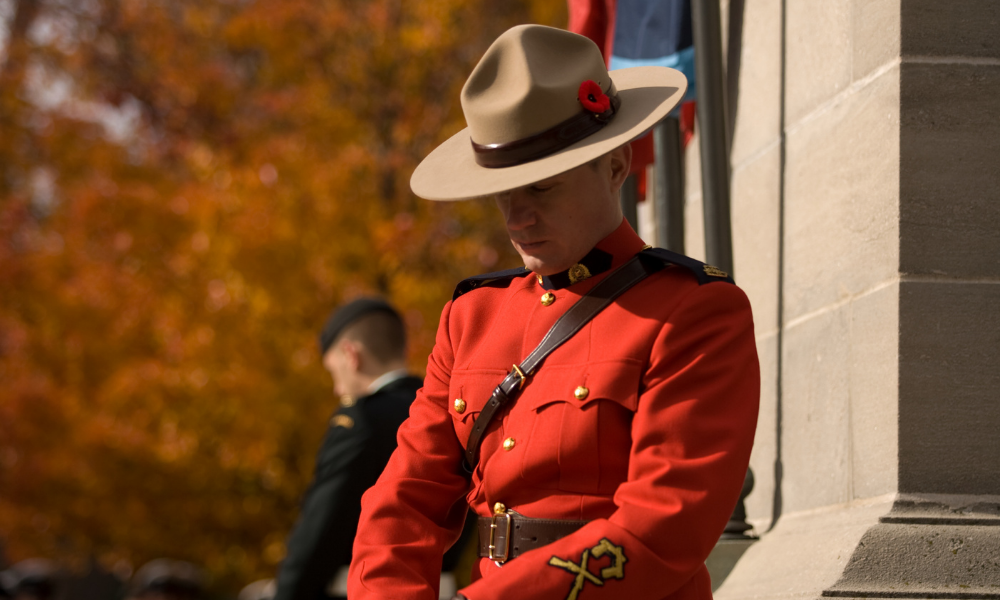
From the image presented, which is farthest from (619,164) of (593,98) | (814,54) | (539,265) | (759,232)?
(759,232)

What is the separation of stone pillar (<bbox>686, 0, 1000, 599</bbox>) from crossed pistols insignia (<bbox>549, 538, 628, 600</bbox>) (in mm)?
962

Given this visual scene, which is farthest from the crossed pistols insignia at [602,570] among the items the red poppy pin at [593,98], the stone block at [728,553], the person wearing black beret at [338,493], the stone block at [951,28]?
the person wearing black beret at [338,493]

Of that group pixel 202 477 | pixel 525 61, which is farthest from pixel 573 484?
pixel 202 477

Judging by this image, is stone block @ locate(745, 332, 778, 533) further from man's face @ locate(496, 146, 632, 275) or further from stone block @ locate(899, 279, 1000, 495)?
man's face @ locate(496, 146, 632, 275)

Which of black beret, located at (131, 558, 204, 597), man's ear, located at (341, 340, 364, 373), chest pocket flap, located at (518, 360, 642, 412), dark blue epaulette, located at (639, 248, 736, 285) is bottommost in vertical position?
black beret, located at (131, 558, 204, 597)

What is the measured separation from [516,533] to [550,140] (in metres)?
0.80

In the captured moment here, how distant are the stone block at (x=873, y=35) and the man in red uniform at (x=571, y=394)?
37.3 inches

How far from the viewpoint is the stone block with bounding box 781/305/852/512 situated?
332 centimetres

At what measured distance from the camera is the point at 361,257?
945 centimetres

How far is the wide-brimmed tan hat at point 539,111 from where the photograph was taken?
7.62 feet

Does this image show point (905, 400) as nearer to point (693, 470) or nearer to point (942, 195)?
point (942, 195)

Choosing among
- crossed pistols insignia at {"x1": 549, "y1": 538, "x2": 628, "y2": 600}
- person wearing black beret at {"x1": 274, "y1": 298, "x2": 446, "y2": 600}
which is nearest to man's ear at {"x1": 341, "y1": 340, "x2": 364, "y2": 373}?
person wearing black beret at {"x1": 274, "y1": 298, "x2": 446, "y2": 600}

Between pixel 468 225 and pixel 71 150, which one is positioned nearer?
pixel 468 225

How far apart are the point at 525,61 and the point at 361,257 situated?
714 centimetres
